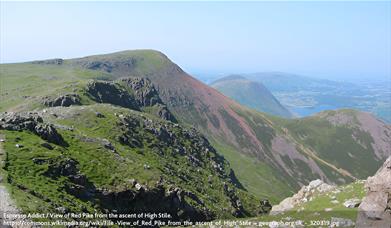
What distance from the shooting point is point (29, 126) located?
54.2 m

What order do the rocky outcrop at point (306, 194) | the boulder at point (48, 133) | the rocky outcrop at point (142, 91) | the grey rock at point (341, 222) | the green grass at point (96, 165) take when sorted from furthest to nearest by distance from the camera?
the rocky outcrop at point (142, 91), the boulder at point (48, 133), the rocky outcrop at point (306, 194), the green grass at point (96, 165), the grey rock at point (341, 222)

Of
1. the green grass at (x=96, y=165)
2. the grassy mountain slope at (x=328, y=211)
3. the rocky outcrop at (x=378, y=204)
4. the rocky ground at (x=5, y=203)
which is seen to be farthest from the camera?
the green grass at (x=96, y=165)

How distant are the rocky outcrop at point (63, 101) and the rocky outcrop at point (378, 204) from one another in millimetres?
97066

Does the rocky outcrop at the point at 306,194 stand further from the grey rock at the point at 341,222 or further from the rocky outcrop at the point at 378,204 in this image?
the rocky outcrop at the point at 378,204

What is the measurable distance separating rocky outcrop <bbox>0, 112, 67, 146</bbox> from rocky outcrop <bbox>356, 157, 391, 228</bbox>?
45774 mm

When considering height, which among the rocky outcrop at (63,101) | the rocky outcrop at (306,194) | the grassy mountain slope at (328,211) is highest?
the rocky outcrop at (63,101)

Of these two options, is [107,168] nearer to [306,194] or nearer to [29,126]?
[29,126]

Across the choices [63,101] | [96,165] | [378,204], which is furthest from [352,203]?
[63,101]

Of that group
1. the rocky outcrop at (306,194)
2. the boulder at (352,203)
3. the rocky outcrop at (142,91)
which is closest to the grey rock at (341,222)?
the boulder at (352,203)

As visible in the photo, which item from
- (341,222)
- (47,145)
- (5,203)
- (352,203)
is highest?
(47,145)

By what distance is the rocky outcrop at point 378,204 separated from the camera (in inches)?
956

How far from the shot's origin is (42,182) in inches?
1660

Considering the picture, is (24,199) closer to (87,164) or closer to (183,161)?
(87,164)

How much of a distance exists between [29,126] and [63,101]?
5691 centimetres
